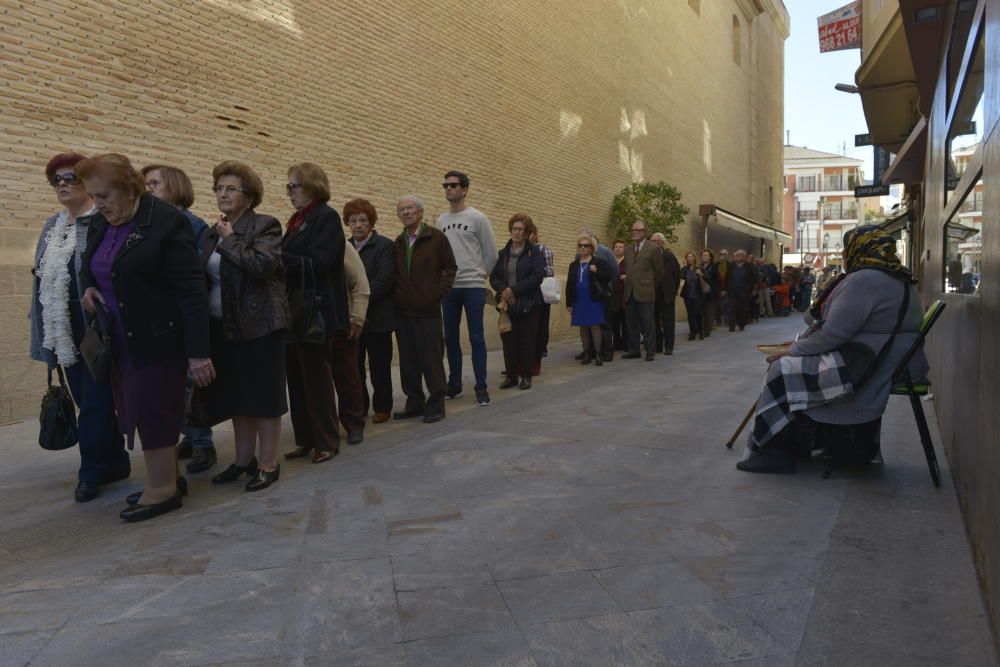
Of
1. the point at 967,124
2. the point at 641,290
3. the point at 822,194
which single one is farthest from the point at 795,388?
the point at 822,194

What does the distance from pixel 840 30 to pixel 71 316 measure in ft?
65.8

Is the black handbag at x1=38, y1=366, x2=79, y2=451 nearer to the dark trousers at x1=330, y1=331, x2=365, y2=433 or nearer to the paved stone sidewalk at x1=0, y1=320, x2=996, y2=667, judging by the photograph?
the paved stone sidewalk at x1=0, y1=320, x2=996, y2=667

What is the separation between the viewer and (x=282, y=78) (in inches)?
365

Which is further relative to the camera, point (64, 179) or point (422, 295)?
point (422, 295)

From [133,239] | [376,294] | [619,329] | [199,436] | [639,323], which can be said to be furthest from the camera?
[619,329]

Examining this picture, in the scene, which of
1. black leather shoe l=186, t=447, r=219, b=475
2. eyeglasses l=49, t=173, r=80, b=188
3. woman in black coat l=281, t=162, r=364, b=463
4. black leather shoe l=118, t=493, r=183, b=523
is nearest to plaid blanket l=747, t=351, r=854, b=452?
woman in black coat l=281, t=162, r=364, b=463

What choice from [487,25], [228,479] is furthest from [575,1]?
[228,479]

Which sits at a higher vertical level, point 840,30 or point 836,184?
point 836,184

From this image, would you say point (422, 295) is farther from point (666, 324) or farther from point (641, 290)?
point (666, 324)

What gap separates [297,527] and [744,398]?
485cm

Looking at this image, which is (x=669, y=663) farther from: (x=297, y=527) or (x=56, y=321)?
(x=56, y=321)

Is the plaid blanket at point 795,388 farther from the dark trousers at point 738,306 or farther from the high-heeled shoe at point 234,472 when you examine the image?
the dark trousers at point 738,306

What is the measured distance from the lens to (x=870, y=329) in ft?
14.4

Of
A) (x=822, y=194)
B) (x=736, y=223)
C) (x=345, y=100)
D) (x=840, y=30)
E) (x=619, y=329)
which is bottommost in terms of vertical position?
(x=619, y=329)
